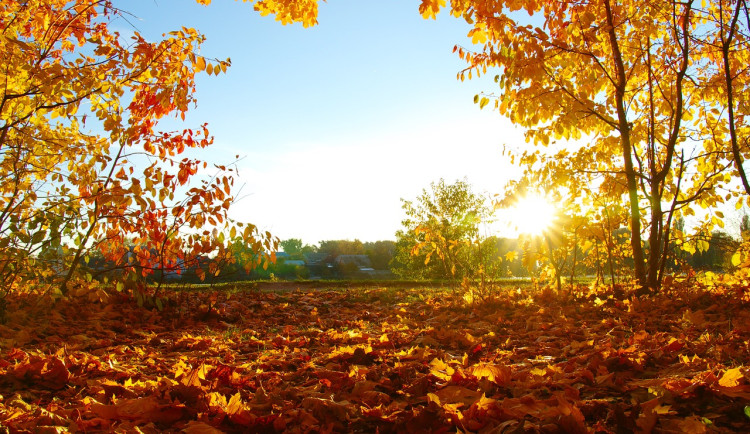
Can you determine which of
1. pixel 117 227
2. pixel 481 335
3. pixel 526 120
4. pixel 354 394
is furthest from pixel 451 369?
pixel 117 227

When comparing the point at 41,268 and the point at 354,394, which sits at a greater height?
the point at 41,268

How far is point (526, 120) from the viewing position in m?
4.16

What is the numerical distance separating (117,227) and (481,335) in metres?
3.20

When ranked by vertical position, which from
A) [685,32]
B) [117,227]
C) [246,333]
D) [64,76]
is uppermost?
[685,32]

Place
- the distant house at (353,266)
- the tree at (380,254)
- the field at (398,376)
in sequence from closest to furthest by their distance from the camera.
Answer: the field at (398,376) < the distant house at (353,266) < the tree at (380,254)

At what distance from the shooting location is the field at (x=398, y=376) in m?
1.57

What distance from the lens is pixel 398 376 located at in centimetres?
215

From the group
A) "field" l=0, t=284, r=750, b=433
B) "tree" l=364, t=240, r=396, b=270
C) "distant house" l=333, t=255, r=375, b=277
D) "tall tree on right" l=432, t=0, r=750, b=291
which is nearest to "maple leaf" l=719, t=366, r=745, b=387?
"field" l=0, t=284, r=750, b=433

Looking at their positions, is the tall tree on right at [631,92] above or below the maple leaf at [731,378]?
above

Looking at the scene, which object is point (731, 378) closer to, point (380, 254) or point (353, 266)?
point (353, 266)

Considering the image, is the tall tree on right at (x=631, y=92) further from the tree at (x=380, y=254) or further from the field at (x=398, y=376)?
the tree at (x=380, y=254)

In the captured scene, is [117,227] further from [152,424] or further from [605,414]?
[605,414]

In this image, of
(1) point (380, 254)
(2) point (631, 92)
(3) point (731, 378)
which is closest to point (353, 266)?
(1) point (380, 254)

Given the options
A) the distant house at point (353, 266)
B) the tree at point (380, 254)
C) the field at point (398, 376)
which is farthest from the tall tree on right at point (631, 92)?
the tree at point (380, 254)
